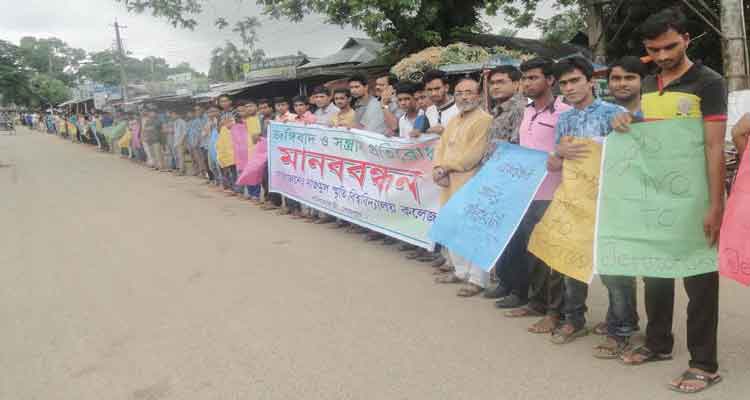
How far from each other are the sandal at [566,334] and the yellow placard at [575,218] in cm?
46

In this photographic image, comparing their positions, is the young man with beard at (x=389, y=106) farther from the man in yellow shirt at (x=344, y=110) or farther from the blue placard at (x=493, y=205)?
the blue placard at (x=493, y=205)

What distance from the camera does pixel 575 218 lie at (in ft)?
11.0

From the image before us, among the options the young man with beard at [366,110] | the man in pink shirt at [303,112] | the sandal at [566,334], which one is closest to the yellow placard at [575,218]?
the sandal at [566,334]

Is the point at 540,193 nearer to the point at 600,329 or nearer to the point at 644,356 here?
the point at 600,329

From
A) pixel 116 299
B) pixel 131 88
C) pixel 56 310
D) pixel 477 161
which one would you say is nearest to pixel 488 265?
pixel 477 161

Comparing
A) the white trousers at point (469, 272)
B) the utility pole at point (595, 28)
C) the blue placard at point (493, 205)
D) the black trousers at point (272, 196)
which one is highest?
the utility pole at point (595, 28)

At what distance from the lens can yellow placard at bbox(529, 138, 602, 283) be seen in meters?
3.25

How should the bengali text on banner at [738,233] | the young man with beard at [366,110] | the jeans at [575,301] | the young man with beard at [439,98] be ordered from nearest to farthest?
the bengali text on banner at [738,233], the jeans at [575,301], the young man with beard at [439,98], the young man with beard at [366,110]

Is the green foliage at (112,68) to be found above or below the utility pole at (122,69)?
above

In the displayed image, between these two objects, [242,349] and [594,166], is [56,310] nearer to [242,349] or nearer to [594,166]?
[242,349]

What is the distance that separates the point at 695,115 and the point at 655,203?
47 cm

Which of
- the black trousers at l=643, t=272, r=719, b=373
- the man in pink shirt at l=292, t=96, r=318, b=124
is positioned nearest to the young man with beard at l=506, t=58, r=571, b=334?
the black trousers at l=643, t=272, r=719, b=373

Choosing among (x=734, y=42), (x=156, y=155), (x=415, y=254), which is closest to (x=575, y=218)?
(x=415, y=254)

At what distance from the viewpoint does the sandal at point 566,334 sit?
3.64m
